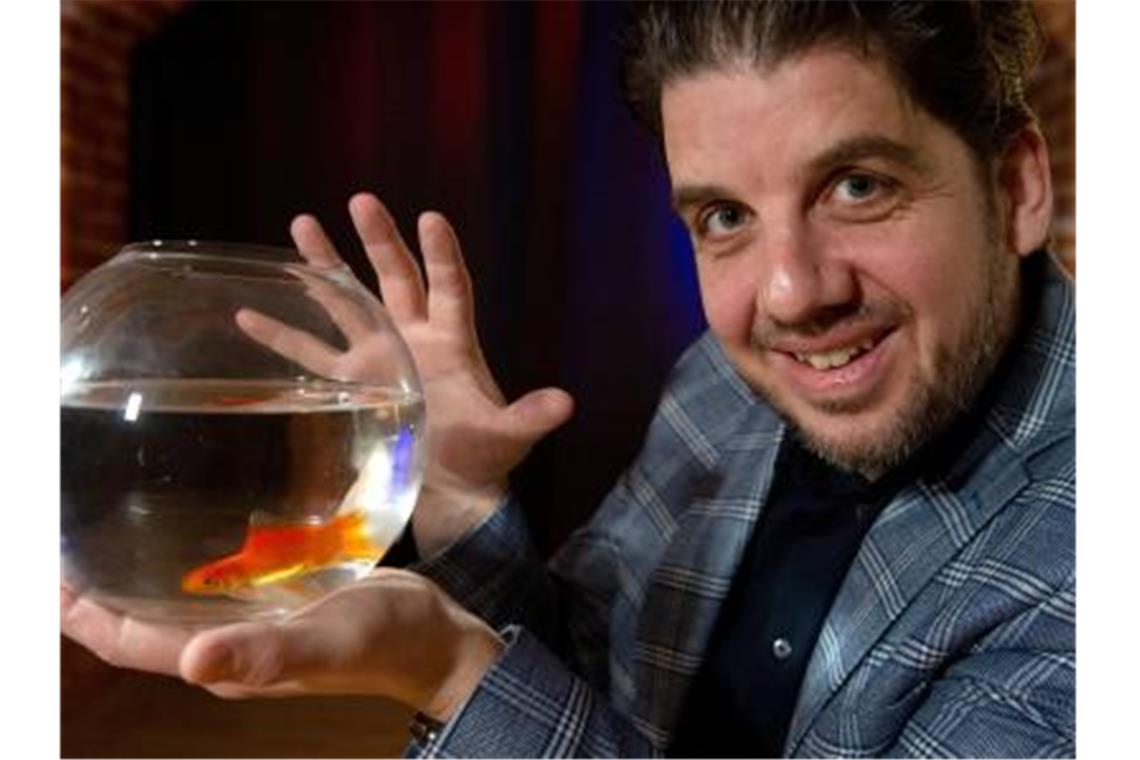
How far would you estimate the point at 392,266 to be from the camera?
1053mm

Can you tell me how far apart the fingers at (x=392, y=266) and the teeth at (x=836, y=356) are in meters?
0.36

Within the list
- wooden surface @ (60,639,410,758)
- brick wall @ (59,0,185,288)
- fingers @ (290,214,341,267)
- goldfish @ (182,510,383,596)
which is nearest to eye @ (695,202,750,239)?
fingers @ (290,214,341,267)

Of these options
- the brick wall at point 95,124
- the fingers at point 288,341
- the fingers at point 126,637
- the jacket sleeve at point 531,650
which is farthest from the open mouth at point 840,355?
the brick wall at point 95,124

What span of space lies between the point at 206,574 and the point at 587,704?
39 cm

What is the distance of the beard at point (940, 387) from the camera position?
1095 millimetres

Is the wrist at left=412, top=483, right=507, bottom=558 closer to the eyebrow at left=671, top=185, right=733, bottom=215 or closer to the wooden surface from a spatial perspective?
the eyebrow at left=671, top=185, right=733, bottom=215

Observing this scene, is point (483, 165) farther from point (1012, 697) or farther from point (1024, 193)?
point (1012, 697)

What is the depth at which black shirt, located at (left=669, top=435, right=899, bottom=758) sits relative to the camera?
1198mm

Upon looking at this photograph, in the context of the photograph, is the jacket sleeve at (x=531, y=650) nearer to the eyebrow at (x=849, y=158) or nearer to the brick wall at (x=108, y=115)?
the eyebrow at (x=849, y=158)

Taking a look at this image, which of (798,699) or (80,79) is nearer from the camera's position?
(798,699)

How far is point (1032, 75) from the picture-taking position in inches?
53.3
